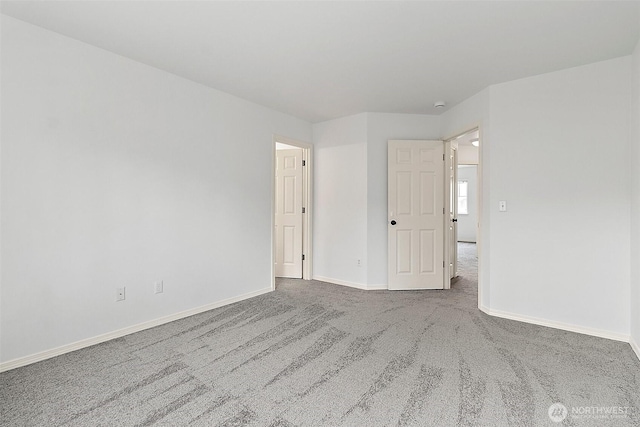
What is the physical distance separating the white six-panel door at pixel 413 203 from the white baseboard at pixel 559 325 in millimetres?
1088

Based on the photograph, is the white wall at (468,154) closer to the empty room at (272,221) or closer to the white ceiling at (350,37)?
the empty room at (272,221)

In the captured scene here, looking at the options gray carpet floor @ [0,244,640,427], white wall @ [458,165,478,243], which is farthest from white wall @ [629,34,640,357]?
white wall @ [458,165,478,243]

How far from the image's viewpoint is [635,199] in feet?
7.96

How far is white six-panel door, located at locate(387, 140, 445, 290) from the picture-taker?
163 inches

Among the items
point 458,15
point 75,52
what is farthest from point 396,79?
point 75,52

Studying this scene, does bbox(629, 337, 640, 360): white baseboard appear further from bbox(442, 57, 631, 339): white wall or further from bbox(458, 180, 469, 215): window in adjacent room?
bbox(458, 180, 469, 215): window in adjacent room

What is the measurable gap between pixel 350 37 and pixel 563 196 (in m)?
2.41

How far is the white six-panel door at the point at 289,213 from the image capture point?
185 inches

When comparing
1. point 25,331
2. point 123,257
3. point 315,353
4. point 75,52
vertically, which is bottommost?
point 315,353

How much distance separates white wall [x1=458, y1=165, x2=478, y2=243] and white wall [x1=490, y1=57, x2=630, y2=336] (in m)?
7.14

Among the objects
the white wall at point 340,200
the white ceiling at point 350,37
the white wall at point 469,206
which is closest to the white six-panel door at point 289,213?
the white wall at point 340,200

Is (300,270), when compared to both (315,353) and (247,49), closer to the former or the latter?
(315,353)

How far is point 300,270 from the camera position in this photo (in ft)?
15.5

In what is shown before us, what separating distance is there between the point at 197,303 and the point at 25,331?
1342 millimetres
